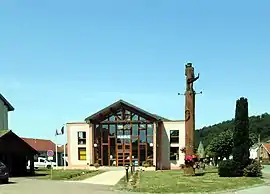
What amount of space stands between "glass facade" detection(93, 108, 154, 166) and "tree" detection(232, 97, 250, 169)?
3045 centimetres

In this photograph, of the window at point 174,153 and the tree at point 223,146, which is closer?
the window at point 174,153

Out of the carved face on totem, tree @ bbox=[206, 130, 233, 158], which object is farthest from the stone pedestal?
tree @ bbox=[206, 130, 233, 158]

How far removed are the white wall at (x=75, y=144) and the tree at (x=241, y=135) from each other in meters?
34.8

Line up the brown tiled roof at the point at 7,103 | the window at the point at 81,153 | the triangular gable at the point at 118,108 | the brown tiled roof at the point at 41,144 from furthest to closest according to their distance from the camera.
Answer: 1. the brown tiled roof at the point at 41,144
2. the brown tiled roof at the point at 7,103
3. the window at the point at 81,153
4. the triangular gable at the point at 118,108

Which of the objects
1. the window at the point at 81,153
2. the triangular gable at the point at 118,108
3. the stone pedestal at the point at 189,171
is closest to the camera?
the stone pedestal at the point at 189,171

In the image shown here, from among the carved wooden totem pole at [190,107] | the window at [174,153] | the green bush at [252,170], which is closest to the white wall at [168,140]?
the window at [174,153]

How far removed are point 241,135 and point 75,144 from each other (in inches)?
1470

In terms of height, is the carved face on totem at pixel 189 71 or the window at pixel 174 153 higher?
the carved face on totem at pixel 189 71

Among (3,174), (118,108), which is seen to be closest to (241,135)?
(3,174)

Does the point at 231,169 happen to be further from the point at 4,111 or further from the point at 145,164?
the point at 4,111

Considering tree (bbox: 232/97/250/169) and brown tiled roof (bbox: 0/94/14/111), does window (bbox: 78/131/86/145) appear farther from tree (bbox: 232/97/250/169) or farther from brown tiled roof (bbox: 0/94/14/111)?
tree (bbox: 232/97/250/169)

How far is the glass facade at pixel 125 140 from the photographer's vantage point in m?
64.3

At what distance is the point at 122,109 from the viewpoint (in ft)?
214

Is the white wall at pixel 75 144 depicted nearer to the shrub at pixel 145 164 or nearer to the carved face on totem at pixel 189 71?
the shrub at pixel 145 164
